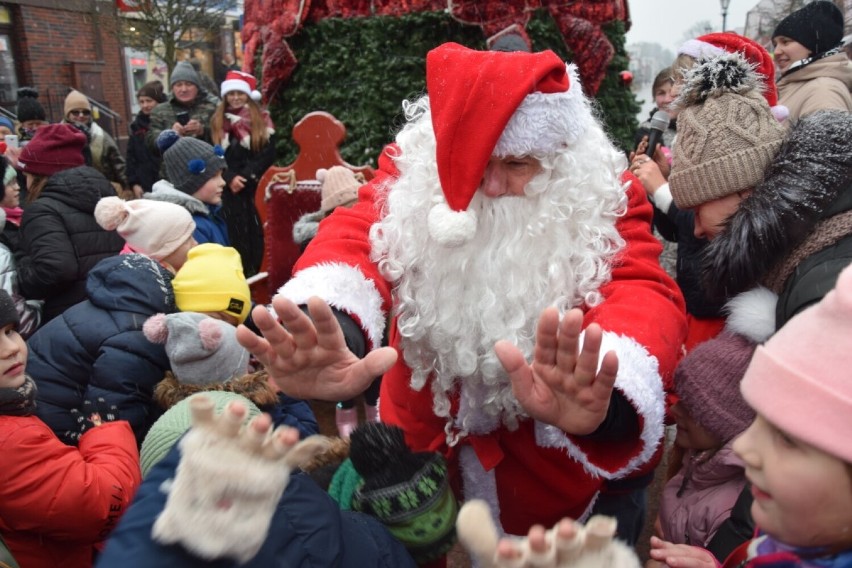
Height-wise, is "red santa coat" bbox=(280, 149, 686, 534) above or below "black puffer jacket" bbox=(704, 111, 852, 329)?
below

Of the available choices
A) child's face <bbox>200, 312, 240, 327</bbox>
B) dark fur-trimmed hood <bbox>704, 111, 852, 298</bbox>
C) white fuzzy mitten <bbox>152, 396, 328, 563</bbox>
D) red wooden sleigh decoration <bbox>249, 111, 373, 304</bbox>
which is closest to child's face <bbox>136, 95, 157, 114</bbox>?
red wooden sleigh decoration <bbox>249, 111, 373, 304</bbox>

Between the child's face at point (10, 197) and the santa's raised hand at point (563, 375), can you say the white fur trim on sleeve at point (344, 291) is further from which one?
the child's face at point (10, 197)

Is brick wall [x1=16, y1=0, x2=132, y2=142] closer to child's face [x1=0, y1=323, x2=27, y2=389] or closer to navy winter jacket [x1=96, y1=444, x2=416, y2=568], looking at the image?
child's face [x1=0, y1=323, x2=27, y2=389]

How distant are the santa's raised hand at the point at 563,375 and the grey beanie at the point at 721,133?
32.6 inches

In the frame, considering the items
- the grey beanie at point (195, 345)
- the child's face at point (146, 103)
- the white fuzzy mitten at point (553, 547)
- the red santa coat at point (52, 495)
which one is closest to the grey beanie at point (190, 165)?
the grey beanie at point (195, 345)

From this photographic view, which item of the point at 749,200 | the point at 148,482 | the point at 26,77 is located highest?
the point at 749,200

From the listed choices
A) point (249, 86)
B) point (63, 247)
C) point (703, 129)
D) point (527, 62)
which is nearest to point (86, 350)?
point (63, 247)

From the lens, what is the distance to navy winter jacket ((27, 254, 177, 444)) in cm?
214

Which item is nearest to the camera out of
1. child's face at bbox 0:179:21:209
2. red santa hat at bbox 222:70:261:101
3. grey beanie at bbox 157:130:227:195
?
child's face at bbox 0:179:21:209

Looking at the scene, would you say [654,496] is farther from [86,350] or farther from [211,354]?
[86,350]

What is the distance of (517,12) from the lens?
5.03 metres

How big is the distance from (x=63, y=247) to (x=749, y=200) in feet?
9.97

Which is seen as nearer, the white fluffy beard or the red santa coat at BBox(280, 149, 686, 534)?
the red santa coat at BBox(280, 149, 686, 534)

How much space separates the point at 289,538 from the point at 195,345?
1.25 m
